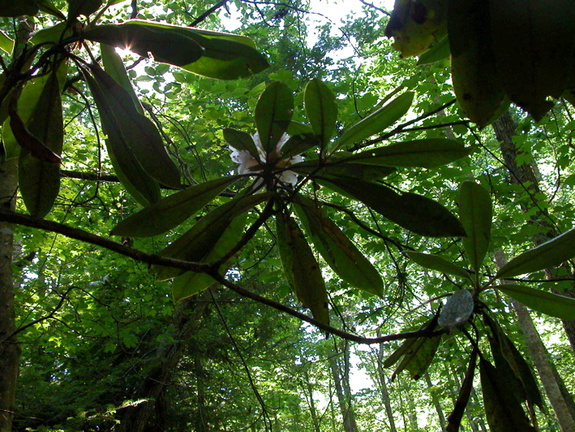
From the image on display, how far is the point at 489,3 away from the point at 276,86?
1.40 ft

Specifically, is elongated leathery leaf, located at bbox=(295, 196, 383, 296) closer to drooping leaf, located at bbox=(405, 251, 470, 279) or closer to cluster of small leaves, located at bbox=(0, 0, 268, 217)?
drooping leaf, located at bbox=(405, 251, 470, 279)

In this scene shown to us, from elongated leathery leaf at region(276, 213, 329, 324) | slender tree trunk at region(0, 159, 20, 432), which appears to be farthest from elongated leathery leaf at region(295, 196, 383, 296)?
slender tree trunk at region(0, 159, 20, 432)

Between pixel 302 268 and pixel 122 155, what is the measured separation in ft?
1.49

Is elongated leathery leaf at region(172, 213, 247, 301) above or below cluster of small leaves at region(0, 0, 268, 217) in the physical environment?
below

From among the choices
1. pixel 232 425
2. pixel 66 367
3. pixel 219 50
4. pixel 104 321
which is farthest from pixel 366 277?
pixel 232 425

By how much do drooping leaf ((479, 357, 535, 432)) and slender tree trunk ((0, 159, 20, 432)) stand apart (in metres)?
1.73

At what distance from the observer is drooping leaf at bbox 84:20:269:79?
605 mm

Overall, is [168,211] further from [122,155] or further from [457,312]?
[457,312]

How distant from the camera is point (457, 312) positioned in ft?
1.95

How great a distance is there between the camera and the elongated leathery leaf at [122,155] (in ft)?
2.44

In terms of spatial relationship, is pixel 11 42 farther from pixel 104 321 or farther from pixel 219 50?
pixel 104 321

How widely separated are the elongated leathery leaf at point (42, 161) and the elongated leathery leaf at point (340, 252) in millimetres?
520

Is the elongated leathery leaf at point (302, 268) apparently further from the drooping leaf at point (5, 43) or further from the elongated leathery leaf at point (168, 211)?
the drooping leaf at point (5, 43)

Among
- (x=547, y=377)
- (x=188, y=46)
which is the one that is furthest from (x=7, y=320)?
(x=547, y=377)
